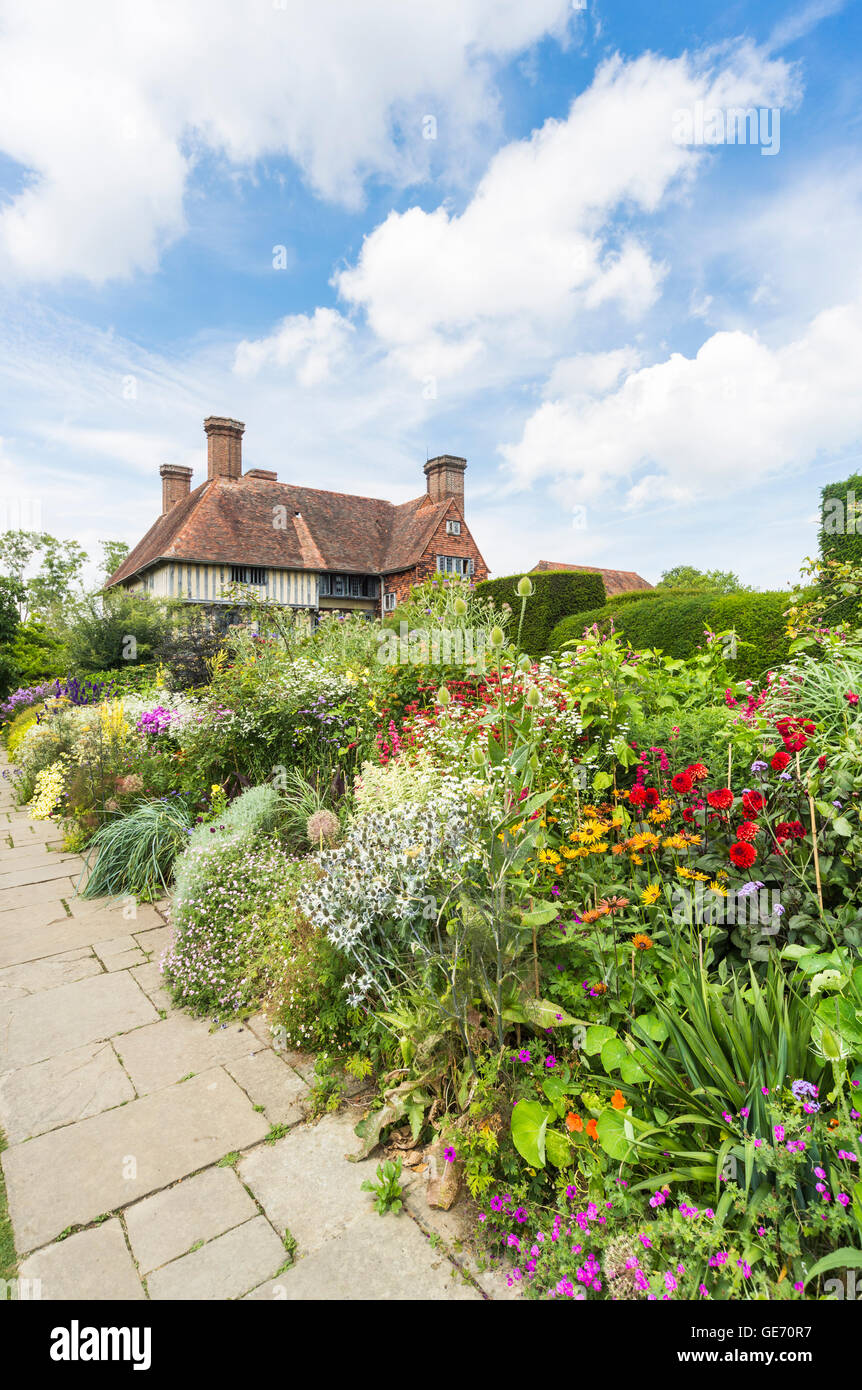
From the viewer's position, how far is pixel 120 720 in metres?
6.48

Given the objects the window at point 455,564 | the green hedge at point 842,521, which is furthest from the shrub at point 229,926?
the window at point 455,564

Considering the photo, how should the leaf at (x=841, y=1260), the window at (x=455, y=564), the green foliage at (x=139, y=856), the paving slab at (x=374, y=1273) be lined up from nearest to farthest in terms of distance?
the leaf at (x=841, y=1260)
the paving slab at (x=374, y=1273)
the green foliage at (x=139, y=856)
the window at (x=455, y=564)

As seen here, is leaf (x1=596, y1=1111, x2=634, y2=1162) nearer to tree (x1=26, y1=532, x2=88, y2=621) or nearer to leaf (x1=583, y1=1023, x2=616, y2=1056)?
leaf (x1=583, y1=1023, x2=616, y2=1056)

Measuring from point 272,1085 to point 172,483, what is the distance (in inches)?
1192

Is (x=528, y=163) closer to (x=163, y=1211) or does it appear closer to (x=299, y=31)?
(x=299, y=31)

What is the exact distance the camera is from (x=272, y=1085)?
2.44 m

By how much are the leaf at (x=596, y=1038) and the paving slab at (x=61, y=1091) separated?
73.0 inches

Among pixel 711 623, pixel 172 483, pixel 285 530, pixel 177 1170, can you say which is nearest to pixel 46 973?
pixel 177 1170

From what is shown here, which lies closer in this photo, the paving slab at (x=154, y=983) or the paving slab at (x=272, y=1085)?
the paving slab at (x=272, y=1085)

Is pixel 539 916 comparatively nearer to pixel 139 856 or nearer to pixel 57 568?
pixel 139 856

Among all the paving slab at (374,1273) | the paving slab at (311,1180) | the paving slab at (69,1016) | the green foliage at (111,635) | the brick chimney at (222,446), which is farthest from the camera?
the brick chimney at (222,446)

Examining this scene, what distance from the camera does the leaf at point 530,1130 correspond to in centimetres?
166

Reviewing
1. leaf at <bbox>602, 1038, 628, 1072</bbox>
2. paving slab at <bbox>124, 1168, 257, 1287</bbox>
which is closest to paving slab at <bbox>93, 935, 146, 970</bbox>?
paving slab at <bbox>124, 1168, 257, 1287</bbox>

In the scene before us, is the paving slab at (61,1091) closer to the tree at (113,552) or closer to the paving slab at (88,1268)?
the paving slab at (88,1268)
